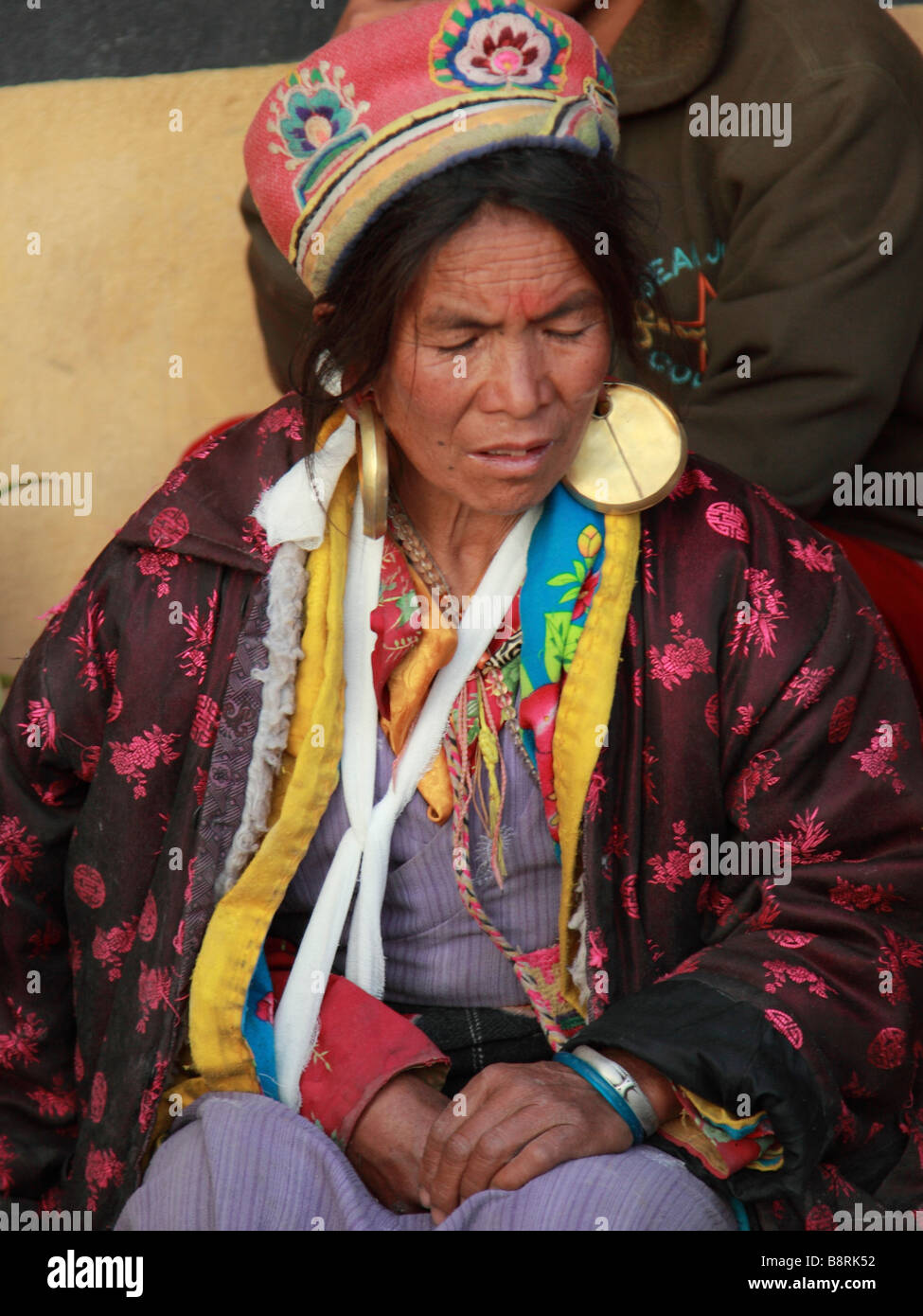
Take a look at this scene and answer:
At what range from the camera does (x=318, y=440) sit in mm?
2143

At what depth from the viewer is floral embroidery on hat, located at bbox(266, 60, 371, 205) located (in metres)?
1.87

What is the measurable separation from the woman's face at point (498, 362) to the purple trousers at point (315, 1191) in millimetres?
805

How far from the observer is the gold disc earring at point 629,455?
2053 mm

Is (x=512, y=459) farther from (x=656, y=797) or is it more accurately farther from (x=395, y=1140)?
(x=395, y=1140)

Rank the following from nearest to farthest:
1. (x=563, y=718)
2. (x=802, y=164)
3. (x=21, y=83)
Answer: (x=563, y=718)
(x=802, y=164)
(x=21, y=83)

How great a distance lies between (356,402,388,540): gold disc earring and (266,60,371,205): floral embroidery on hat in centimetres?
29

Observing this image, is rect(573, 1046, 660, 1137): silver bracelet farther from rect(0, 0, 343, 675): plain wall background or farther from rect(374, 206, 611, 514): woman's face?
rect(0, 0, 343, 675): plain wall background

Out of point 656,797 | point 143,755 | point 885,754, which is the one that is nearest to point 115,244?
point 143,755

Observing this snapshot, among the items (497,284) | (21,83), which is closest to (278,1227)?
(497,284)

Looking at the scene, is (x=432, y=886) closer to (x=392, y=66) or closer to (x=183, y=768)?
(x=183, y=768)

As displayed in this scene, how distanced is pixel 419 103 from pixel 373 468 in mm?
447

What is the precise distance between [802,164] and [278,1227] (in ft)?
6.76

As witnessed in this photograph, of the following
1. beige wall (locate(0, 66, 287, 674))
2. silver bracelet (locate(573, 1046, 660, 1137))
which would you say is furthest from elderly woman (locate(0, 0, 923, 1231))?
beige wall (locate(0, 66, 287, 674))

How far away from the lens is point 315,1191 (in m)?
1.90
